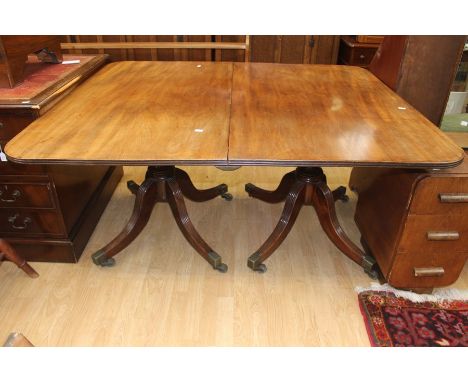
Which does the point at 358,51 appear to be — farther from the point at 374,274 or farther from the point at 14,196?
the point at 14,196

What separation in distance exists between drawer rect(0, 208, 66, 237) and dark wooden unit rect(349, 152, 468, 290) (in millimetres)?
1426

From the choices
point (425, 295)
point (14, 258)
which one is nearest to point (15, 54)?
point (14, 258)

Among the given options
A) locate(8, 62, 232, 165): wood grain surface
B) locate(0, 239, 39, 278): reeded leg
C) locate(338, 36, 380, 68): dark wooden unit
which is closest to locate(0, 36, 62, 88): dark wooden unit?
locate(8, 62, 232, 165): wood grain surface

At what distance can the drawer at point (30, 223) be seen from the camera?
1.60 m

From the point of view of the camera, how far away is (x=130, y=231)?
5.60ft

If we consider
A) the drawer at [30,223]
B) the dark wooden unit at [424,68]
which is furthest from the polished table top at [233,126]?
the drawer at [30,223]

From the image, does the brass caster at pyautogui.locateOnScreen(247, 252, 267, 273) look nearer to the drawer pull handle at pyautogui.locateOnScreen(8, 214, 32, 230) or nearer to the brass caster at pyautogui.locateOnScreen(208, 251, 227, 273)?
the brass caster at pyautogui.locateOnScreen(208, 251, 227, 273)

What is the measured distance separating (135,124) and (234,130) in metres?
0.35

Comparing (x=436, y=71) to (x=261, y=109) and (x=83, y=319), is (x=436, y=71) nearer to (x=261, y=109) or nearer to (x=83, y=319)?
(x=261, y=109)

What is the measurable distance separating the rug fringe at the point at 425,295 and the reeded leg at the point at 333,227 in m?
0.09

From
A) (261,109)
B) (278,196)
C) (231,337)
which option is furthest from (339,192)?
(231,337)

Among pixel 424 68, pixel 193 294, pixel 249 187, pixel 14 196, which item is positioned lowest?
pixel 193 294
